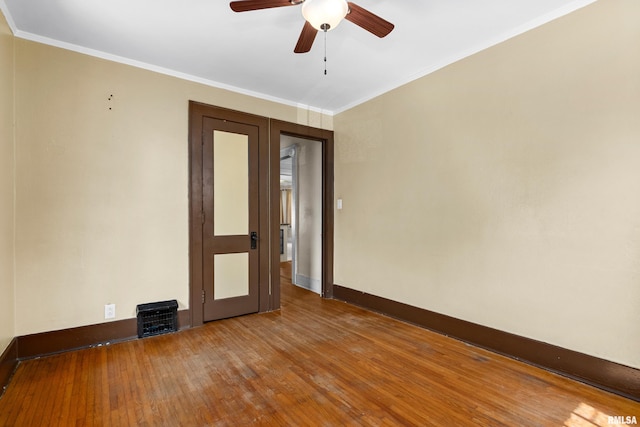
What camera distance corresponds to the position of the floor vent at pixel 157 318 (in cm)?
316

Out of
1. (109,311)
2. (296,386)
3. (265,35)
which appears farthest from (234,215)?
(296,386)

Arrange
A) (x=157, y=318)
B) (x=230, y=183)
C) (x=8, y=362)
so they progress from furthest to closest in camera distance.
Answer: (x=230, y=183)
(x=157, y=318)
(x=8, y=362)

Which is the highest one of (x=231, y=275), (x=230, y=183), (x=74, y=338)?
(x=230, y=183)

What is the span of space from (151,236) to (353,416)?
263 centimetres

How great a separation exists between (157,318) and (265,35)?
2.98 metres

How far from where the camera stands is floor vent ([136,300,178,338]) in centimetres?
316

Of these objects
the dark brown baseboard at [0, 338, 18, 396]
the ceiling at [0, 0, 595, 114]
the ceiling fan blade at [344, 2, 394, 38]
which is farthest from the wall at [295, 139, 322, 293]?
the dark brown baseboard at [0, 338, 18, 396]

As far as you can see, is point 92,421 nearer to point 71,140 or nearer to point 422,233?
point 71,140

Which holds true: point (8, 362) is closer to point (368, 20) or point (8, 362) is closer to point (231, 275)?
point (231, 275)

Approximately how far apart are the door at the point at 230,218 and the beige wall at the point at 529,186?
169cm

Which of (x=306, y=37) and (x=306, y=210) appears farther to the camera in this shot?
(x=306, y=210)

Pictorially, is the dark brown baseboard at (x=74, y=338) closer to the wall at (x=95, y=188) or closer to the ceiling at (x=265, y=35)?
the wall at (x=95, y=188)

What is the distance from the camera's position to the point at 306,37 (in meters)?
2.14

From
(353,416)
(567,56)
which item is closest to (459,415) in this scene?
(353,416)
